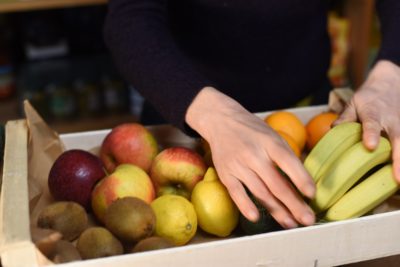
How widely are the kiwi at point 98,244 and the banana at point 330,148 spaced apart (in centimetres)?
24

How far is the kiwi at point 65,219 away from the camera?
0.63m

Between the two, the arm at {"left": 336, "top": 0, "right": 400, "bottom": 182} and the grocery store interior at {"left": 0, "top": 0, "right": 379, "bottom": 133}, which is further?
the grocery store interior at {"left": 0, "top": 0, "right": 379, "bottom": 133}

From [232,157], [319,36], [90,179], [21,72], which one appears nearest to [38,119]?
[90,179]

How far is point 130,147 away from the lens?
77cm

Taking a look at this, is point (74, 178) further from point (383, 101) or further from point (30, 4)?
point (30, 4)

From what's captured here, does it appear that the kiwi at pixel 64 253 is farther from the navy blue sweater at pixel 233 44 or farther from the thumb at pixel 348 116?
the thumb at pixel 348 116

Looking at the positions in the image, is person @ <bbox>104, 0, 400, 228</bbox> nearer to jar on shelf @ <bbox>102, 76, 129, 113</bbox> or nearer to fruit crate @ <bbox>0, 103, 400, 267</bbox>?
fruit crate @ <bbox>0, 103, 400, 267</bbox>

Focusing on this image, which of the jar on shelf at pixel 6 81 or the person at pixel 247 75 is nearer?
the person at pixel 247 75

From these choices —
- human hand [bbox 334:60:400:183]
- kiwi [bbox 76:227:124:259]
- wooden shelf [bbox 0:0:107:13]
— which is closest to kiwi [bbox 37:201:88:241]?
kiwi [bbox 76:227:124:259]

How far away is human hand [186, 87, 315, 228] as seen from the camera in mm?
600

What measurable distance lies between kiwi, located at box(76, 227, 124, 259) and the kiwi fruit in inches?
0.9

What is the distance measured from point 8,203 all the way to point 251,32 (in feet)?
1.91

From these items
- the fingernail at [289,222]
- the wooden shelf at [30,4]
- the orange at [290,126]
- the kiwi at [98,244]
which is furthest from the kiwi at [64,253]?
the wooden shelf at [30,4]

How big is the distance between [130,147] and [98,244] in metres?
0.19
